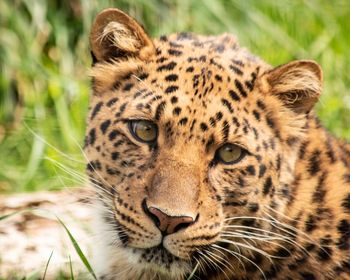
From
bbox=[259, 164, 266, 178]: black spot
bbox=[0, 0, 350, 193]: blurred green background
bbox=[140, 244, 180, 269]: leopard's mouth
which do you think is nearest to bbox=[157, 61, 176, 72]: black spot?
bbox=[259, 164, 266, 178]: black spot

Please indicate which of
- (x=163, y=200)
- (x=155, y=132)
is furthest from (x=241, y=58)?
(x=163, y=200)

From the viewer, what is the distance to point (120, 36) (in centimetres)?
550

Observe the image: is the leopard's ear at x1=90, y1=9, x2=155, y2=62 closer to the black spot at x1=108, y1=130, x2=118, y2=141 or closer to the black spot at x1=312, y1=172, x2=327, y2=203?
the black spot at x1=108, y1=130, x2=118, y2=141

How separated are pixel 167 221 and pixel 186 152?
0.42 m

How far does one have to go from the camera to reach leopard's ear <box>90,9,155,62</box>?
546 cm

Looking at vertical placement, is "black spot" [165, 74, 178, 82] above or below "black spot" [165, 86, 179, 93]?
above

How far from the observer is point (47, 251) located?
657cm

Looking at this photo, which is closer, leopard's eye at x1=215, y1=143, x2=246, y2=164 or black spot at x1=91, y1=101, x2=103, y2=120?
leopard's eye at x1=215, y1=143, x2=246, y2=164

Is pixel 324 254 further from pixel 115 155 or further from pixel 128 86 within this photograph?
pixel 128 86

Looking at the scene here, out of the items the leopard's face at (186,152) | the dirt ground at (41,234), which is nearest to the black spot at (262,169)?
the leopard's face at (186,152)

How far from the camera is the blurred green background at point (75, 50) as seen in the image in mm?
8648

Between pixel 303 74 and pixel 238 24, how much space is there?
16.7ft

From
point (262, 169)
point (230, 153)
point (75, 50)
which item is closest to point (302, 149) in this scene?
point (262, 169)

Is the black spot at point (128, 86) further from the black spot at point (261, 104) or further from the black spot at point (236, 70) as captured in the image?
the black spot at point (261, 104)
